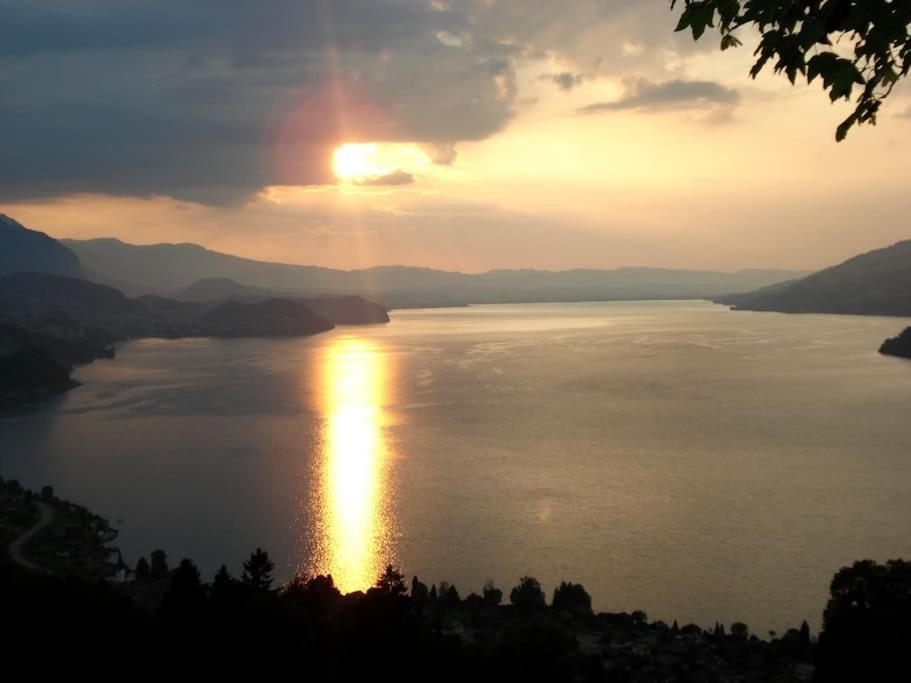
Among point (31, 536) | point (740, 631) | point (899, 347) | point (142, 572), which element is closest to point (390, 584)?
point (740, 631)

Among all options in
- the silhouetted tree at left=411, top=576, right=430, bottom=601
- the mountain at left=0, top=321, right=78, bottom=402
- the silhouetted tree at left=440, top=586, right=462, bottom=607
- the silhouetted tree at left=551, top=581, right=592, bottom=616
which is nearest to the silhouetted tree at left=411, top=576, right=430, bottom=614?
the silhouetted tree at left=411, top=576, right=430, bottom=601

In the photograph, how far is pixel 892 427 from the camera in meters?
50.2

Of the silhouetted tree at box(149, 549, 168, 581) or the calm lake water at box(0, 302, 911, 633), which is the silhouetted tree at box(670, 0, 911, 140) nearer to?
the calm lake water at box(0, 302, 911, 633)

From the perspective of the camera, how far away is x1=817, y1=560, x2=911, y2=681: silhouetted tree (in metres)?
16.8

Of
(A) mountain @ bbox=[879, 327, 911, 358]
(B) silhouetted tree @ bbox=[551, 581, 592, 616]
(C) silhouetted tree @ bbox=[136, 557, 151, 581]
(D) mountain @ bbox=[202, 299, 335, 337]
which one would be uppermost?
(D) mountain @ bbox=[202, 299, 335, 337]

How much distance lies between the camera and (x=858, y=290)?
545ft

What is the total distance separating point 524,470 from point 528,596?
57.4ft

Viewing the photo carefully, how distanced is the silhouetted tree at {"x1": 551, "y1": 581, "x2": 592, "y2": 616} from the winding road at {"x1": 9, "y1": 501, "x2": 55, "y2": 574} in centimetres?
1741

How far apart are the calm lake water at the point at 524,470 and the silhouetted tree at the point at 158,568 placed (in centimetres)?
221

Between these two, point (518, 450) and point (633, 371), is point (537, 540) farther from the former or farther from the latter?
point (633, 371)

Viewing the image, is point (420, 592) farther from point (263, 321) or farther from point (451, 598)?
point (263, 321)

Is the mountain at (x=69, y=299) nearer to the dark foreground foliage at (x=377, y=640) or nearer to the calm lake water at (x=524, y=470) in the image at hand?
the calm lake water at (x=524, y=470)

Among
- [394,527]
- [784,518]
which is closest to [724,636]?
[784,518]

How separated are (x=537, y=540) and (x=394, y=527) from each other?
6.44 metres
